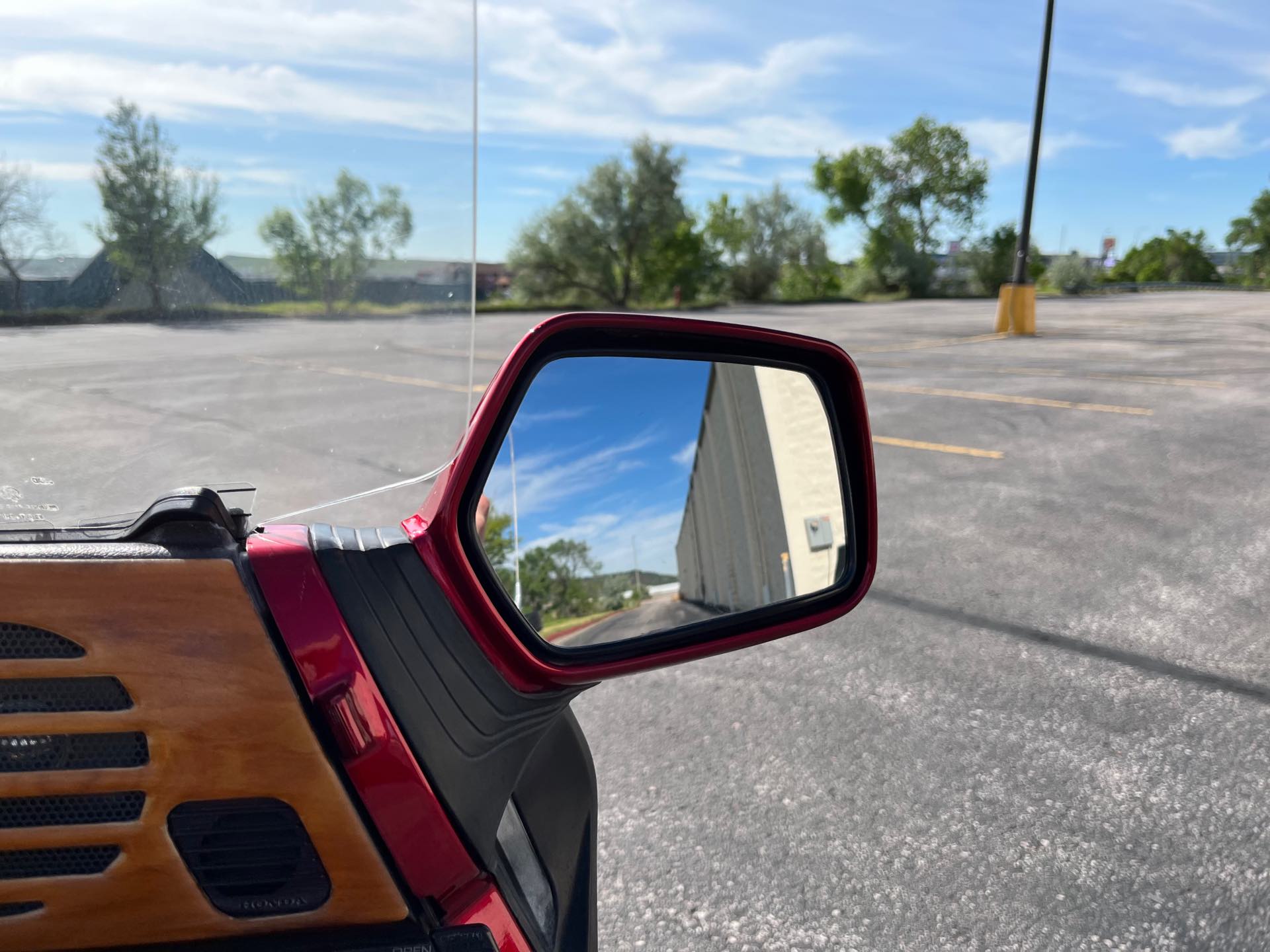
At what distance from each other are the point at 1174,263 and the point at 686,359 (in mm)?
71280

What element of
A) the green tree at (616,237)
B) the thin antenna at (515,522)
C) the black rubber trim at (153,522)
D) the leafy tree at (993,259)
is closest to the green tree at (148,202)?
the black rubber trim at (153,522)

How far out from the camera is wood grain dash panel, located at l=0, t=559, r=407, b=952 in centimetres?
82

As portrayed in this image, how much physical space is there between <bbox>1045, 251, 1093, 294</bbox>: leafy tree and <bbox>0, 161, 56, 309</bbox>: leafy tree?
48410 mm

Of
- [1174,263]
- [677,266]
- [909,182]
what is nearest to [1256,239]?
[1174,263]

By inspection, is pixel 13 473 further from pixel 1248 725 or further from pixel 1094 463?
pixel 1094 463

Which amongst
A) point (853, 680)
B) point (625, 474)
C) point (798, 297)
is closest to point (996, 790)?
point (853, 680)

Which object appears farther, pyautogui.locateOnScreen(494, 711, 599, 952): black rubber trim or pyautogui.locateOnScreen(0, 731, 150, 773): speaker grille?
pyautogui.locateOnScreen(494, 711, 599, 952): black rubber trim

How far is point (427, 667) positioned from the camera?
2.99ft

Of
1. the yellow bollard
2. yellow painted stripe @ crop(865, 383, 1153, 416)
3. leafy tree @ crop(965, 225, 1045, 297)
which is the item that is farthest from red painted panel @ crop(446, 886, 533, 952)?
leafy tree @ crop(965, 225, 1045, 297)

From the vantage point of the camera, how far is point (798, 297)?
4112 centimetres

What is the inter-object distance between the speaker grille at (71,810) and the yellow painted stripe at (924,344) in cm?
1508

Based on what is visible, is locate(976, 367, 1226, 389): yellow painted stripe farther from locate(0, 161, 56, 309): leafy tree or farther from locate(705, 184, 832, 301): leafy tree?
locate(705, 184, 832, 301): leafy tree

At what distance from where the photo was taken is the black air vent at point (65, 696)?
83 centimetres

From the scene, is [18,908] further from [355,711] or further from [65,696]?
[355,711]
